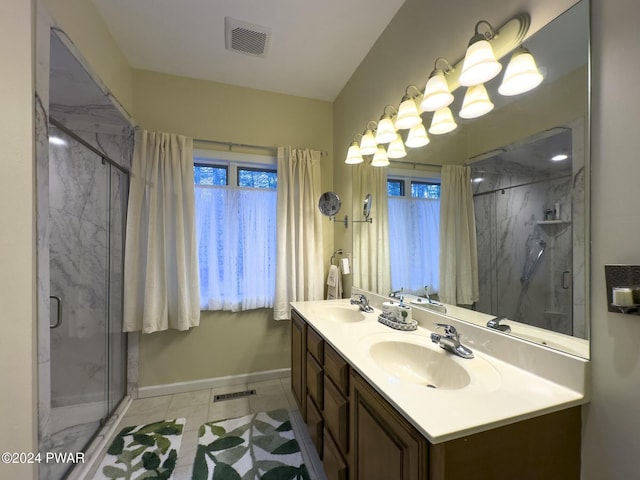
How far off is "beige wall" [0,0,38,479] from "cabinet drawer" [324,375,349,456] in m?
1.17

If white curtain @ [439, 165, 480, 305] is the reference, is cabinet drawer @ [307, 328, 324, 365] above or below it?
below

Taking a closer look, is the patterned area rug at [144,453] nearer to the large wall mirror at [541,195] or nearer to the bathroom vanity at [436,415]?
the bathroom vanity at [436,415]

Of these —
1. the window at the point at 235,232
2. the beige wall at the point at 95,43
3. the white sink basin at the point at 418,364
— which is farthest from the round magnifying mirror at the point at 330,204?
the beige wall at the point at 95,43

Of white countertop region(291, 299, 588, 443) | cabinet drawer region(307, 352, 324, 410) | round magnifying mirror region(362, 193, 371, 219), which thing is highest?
round magnifying mirror region(362, 193, 371, 219)

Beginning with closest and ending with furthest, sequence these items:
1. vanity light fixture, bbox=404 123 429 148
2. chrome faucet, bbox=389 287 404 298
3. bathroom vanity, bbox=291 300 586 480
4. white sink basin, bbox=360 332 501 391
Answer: bathroom vanity, bbox=291 300 586 480 < white sink basin, bbox=360 332 501 391 < vanity light fixture, bbox=404 123 429 148 < chrome faucet, bbox=389 287 404 298

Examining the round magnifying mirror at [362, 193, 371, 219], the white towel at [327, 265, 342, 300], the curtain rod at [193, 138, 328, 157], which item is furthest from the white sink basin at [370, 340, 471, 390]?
the curtain rod at [193, 138, 328, 157]

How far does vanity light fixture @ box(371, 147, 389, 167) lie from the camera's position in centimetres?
182

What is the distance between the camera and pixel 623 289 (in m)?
0.70

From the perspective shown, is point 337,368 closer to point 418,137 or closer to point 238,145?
point 418,137

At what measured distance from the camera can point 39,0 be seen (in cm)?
107

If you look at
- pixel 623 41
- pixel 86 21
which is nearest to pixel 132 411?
pixel 86 21

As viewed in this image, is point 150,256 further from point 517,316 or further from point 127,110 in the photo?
point 517,316

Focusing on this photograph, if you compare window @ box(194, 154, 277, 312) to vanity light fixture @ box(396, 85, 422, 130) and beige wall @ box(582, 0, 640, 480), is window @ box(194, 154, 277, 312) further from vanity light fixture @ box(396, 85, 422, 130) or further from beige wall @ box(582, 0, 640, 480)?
beige wall @ box(582, 0, 640, 480)

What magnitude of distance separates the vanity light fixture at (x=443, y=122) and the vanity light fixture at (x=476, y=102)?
0.36ft
